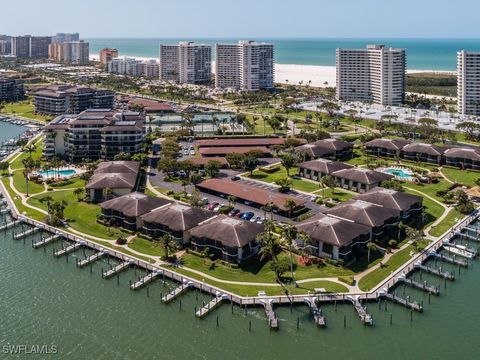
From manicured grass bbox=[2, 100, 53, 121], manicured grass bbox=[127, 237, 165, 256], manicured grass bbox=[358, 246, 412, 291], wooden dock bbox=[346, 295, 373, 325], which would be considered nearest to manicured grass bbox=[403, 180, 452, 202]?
manicured grass bbox=[358, 246, 412, 291]

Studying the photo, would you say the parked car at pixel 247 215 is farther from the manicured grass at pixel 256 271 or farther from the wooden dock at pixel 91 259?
the wooden dock at pixel 91 259

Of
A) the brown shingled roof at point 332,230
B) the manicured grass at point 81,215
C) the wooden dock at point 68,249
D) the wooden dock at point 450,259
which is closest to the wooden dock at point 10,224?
the manicured grass at point 81,215

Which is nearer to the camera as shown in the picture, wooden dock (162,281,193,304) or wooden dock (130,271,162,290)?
wooden dock (162,281,193,304)

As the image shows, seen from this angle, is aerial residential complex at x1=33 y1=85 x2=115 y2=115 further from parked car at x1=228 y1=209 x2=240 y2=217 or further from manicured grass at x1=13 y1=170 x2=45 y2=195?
parked car at x1=228 y1=209 x2=240 y2=217

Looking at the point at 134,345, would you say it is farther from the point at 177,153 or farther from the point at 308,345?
the point at 177,153

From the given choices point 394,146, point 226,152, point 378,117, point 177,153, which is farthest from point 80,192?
point 378,117

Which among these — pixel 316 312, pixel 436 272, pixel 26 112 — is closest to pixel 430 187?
pixel 436 272
